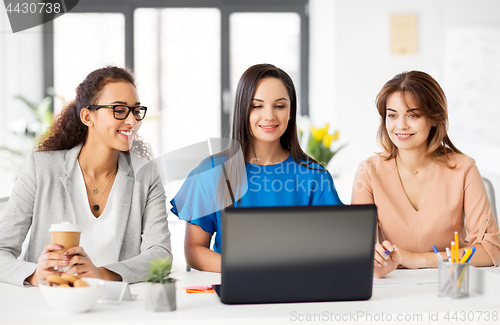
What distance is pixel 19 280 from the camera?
45.6 inches

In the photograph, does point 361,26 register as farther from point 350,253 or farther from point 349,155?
point 350,253

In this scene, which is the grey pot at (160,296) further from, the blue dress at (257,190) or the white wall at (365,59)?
the white wall at (365,59)

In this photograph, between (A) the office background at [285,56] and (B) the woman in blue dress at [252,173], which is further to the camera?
(A) the office background at [285,56]

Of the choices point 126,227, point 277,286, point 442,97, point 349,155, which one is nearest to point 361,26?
point 349,155

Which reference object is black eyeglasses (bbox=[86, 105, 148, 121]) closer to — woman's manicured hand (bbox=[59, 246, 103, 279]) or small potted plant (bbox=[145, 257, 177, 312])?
woman's manicured hand (bbox=[59, 246, 103, 279])

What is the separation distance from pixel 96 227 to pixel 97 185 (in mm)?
147

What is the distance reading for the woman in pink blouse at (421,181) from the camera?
63.6 inches

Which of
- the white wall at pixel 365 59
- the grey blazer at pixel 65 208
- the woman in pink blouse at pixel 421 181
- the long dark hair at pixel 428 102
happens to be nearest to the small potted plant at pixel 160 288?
the grey blazer at pixel 65 208

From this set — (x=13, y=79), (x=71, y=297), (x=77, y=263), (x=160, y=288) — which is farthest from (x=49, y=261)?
(x=13, y=79)

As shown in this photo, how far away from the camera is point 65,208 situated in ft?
4.82

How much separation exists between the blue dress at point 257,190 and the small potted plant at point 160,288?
60 cm

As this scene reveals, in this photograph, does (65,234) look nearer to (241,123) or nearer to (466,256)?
(241,123)

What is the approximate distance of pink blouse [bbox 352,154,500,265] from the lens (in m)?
1.61

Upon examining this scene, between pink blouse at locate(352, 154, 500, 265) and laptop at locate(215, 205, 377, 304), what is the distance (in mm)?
661
